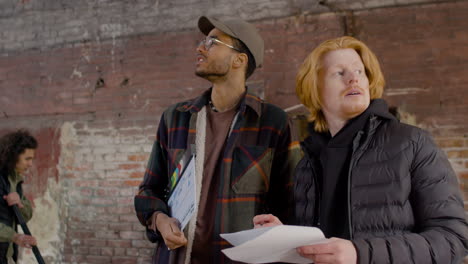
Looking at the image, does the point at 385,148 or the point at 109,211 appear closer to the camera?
the point at 385,148

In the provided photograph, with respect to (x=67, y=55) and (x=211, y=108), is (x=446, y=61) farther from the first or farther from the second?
(x=67, y=55)

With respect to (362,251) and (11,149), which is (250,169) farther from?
(11,149)

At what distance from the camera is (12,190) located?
137 inches

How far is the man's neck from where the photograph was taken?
2102 millimetres

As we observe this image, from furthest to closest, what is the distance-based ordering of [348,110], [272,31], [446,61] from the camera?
[272,31] < [446,61] < [348,110]

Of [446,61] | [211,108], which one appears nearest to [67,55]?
[211,108]

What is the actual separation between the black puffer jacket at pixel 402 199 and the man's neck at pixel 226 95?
90 cm

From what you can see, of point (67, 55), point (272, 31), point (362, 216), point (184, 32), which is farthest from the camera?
→ point (67, 55)

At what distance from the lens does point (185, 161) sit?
1924 mm

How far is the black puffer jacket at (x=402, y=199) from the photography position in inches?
41.6

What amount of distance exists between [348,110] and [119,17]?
334 cm

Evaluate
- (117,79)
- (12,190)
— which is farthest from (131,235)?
(117,79)

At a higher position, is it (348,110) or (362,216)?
→ (348,110)

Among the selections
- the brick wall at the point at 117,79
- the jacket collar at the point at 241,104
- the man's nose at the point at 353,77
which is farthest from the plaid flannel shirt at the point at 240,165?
the brick wall at the point at 117,79
